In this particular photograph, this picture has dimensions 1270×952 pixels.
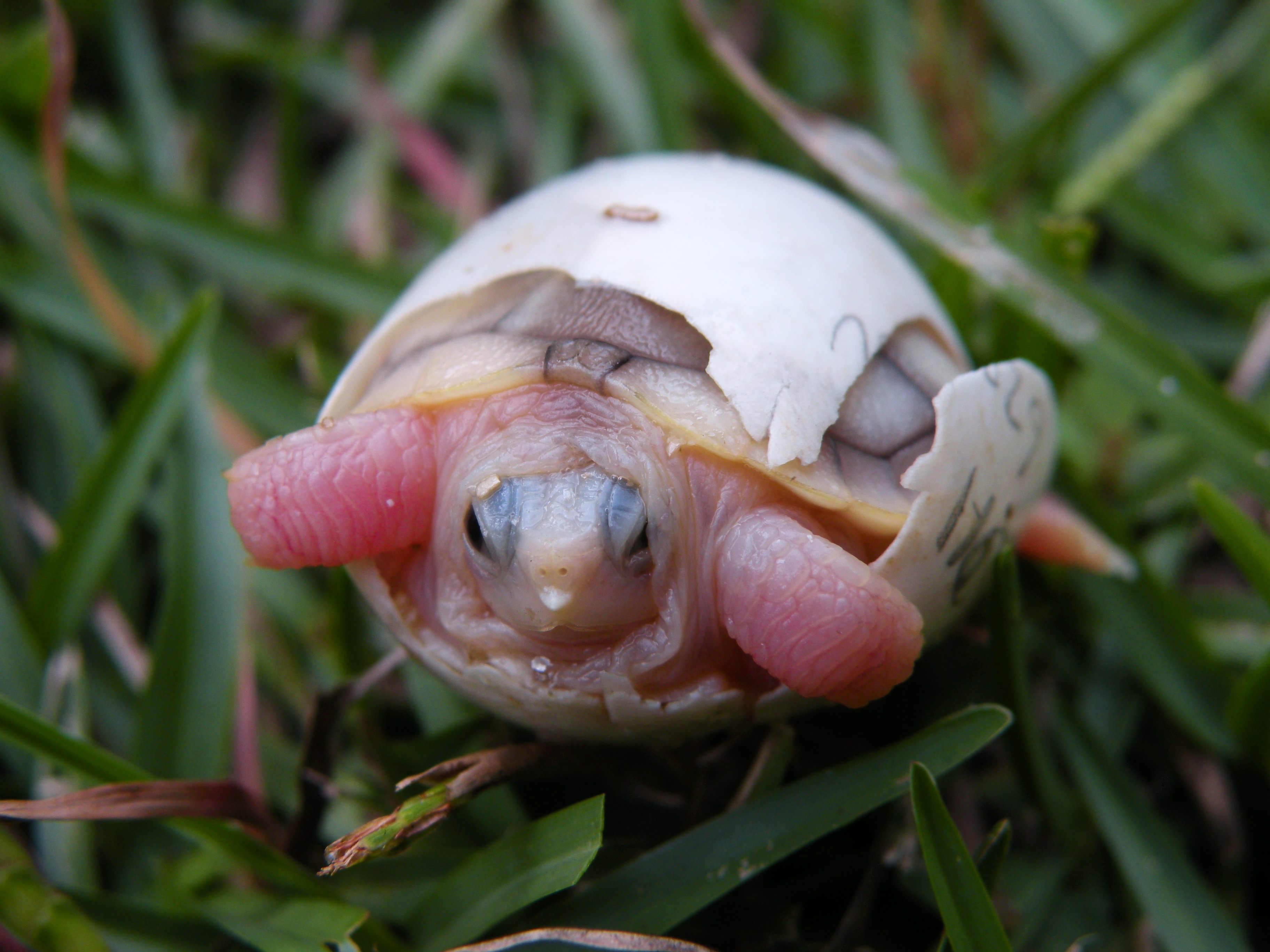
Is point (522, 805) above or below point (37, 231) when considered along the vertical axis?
below

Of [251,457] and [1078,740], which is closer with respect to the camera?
[251,457]

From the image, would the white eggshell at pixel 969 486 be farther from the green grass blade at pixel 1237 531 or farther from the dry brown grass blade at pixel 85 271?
the dry brown grass blade at pixel 85 271

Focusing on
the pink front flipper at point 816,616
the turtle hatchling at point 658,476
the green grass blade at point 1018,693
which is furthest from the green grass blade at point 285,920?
the green grass blade at point 1018,693

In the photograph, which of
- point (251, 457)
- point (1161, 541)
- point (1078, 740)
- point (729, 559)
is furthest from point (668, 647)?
point (1161, 541)

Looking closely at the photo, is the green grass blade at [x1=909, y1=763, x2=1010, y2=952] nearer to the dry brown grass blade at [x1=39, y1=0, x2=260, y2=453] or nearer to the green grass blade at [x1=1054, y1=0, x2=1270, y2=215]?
the dry brown grass blade at [x1=39, y1=0, x2=260, y2=453]

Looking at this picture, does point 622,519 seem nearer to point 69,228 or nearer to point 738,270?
point 738,270

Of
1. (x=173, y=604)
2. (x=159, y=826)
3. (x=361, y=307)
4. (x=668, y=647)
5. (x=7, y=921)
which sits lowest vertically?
(x=159, y=826)

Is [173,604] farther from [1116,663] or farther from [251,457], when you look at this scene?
[1116,663]
